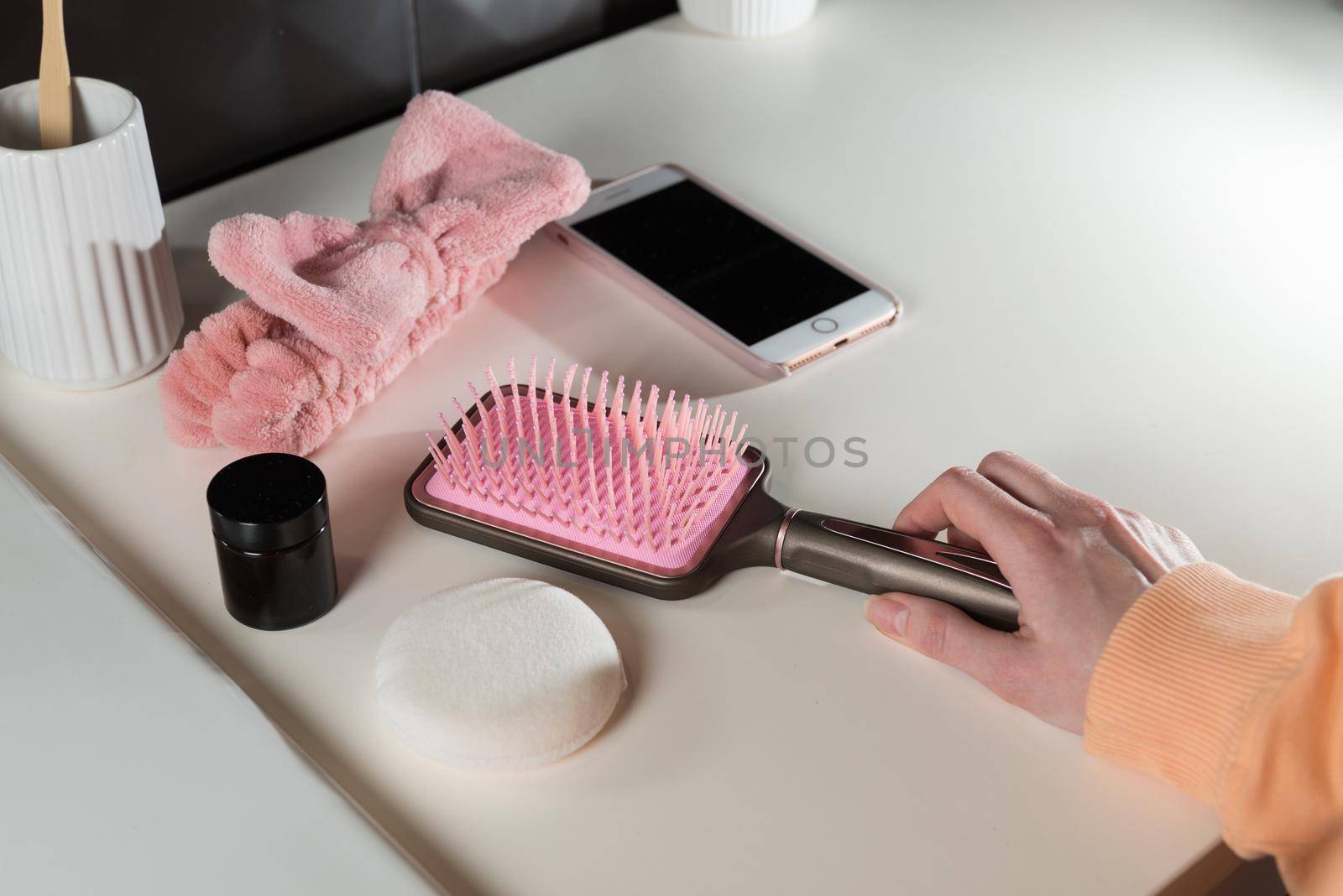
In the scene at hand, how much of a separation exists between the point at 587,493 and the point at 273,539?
0.53ft

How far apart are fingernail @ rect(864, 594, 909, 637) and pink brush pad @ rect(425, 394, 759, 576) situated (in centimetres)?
9

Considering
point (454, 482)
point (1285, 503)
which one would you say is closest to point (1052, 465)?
point (1285, 503)

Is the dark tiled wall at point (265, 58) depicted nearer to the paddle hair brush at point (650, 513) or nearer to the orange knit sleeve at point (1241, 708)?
the paddle hair brush at point (650, 513)

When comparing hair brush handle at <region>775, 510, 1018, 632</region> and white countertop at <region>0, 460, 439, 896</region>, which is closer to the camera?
white countertop at <region>0, 460, 439, 896</region>

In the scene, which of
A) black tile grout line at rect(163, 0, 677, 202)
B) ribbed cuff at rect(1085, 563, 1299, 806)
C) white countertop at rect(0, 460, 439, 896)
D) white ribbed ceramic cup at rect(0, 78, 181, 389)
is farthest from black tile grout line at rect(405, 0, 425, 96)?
ribbed cuff at rect(1085, 563, 1299, 806)

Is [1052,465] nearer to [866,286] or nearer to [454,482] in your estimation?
[866,286]

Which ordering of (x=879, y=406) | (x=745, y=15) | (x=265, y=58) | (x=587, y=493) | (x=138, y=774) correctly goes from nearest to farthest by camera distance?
(x=138, y=774)
(x=587, y=493)
(x=879, y=406)
(x=265, y=58)
(x=745, y=15)

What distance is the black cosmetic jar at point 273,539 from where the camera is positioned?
602 millimetres

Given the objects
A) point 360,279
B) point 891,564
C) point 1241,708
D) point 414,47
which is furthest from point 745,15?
point 1241,708

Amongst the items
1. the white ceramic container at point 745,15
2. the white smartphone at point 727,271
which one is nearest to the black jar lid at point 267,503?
the white smartphone at point 727,271

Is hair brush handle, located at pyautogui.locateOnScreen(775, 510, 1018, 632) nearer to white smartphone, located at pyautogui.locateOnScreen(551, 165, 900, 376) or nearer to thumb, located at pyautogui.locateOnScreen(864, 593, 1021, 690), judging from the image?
thumb, located at pyautogui.locateOnScreen(864, 593, 1021, 690)

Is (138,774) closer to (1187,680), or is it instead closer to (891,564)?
(891,564)

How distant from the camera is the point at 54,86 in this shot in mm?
710

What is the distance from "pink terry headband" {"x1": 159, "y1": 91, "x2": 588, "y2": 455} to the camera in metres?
0.71
